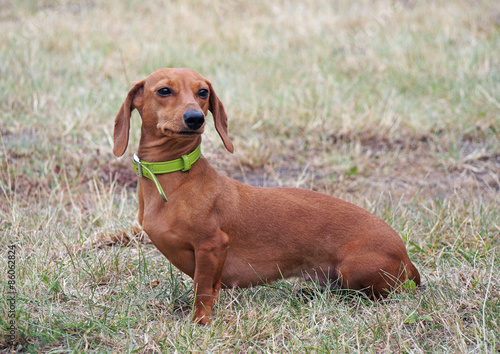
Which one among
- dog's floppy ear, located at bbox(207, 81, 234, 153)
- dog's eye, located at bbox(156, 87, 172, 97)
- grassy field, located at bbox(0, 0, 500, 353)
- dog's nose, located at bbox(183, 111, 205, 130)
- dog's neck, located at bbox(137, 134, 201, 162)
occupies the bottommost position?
grassy field, located at bbox(0, 0, 500, 353)

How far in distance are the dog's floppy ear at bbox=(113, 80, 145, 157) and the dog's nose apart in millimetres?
455

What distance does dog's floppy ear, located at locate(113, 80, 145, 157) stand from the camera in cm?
301

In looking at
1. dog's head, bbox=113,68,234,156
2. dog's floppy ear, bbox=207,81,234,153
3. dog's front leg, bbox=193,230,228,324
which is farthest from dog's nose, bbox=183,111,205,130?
dog's front leg, bbox=193,230,228,324

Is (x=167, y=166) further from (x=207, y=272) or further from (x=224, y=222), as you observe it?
(x=207, y=272)

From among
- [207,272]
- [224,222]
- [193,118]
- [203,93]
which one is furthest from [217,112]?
[207,272]

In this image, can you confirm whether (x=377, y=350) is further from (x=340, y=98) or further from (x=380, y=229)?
(x=340, y=98)

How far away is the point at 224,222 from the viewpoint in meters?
3.01

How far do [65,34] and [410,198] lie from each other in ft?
18.8

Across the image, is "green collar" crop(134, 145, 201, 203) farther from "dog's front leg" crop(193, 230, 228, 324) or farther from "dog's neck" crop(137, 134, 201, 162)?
"dog's front leg" crop(193, 230, 228, 324)

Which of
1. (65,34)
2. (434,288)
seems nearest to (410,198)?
(434,288)

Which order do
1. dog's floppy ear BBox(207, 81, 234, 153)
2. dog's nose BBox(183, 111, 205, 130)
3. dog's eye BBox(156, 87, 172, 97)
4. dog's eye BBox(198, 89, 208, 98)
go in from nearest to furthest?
dog's nose BBox(183, 111, 205, 130), dog's eye BBox(156, 87, 172, 97), dog's eye BBox(198, 89, 208, 98), dog's floppy ear BBox(207, 81, 234, 153)

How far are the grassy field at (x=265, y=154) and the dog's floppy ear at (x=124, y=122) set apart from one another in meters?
0.82

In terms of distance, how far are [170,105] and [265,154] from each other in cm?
275

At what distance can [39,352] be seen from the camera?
8.65 feet
